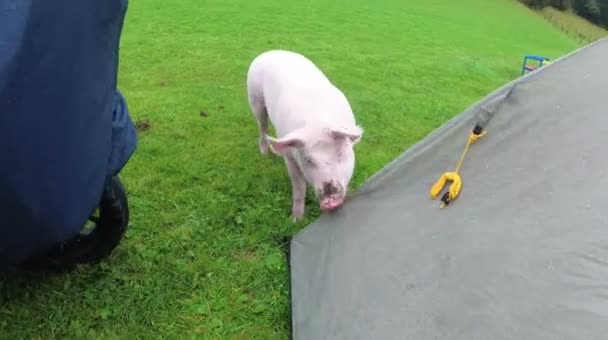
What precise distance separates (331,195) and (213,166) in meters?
1.77

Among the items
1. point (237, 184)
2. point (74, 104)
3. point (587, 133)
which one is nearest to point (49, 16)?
point (74, 104)

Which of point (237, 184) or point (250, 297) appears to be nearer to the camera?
point (250, 297)

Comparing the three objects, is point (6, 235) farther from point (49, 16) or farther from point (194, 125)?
point (194, 125)

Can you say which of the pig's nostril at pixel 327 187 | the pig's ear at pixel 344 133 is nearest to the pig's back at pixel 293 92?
the pig's ear at pixel 344 133

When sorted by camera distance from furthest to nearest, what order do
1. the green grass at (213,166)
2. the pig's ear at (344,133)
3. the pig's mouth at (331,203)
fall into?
the pig's mouth at (331,203) < the pig's ear at (344,133) < the green grass at (213,166)

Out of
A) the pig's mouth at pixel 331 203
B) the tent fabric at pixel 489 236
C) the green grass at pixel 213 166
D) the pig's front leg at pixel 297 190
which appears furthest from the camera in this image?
the pig's front leg at pixel 297 190

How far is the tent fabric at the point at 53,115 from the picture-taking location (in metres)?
2.10

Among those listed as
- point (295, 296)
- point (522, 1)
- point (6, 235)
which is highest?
point (6, 235)

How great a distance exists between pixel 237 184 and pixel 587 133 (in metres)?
2.98

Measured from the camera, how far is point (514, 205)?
266cm

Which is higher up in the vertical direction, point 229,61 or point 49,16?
point 49,16

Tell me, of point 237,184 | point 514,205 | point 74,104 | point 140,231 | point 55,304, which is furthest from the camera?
point 237,184

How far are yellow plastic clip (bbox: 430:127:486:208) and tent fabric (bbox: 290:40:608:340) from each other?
43mm

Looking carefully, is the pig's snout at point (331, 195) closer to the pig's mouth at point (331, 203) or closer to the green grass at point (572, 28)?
the pig's mouth at point (331, 203)
